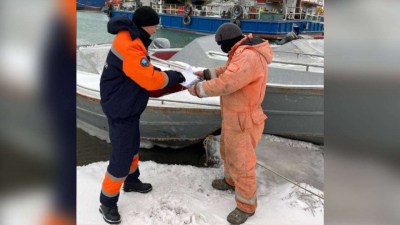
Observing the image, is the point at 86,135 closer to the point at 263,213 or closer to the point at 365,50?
the point at 263,213

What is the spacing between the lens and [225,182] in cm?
342

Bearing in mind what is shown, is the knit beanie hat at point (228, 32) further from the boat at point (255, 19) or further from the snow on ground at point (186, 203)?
the boat at point (255, 19)

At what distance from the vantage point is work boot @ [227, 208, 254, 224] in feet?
9.07

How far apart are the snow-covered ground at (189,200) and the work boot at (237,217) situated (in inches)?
2.8

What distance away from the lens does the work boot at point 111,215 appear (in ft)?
8.67

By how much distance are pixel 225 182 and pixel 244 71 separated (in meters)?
1.42

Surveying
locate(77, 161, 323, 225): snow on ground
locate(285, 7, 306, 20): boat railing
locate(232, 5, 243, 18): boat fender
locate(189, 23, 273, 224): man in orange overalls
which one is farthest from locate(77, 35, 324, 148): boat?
locate(285, 7, 306, 20): boat railing

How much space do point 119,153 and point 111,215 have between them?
0.56 m

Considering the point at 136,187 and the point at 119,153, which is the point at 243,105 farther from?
the point at 136,187

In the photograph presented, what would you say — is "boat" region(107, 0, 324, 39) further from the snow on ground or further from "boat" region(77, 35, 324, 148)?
the snow on ground

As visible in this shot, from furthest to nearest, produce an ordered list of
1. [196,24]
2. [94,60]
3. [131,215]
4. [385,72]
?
[196,24] → [94,60] → [131,215] → [385,72]

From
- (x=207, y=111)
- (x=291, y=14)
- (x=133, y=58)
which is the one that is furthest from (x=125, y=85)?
(x=291, y=14)

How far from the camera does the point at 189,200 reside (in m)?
3.10

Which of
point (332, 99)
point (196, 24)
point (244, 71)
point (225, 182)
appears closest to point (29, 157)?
point (332, 99)
